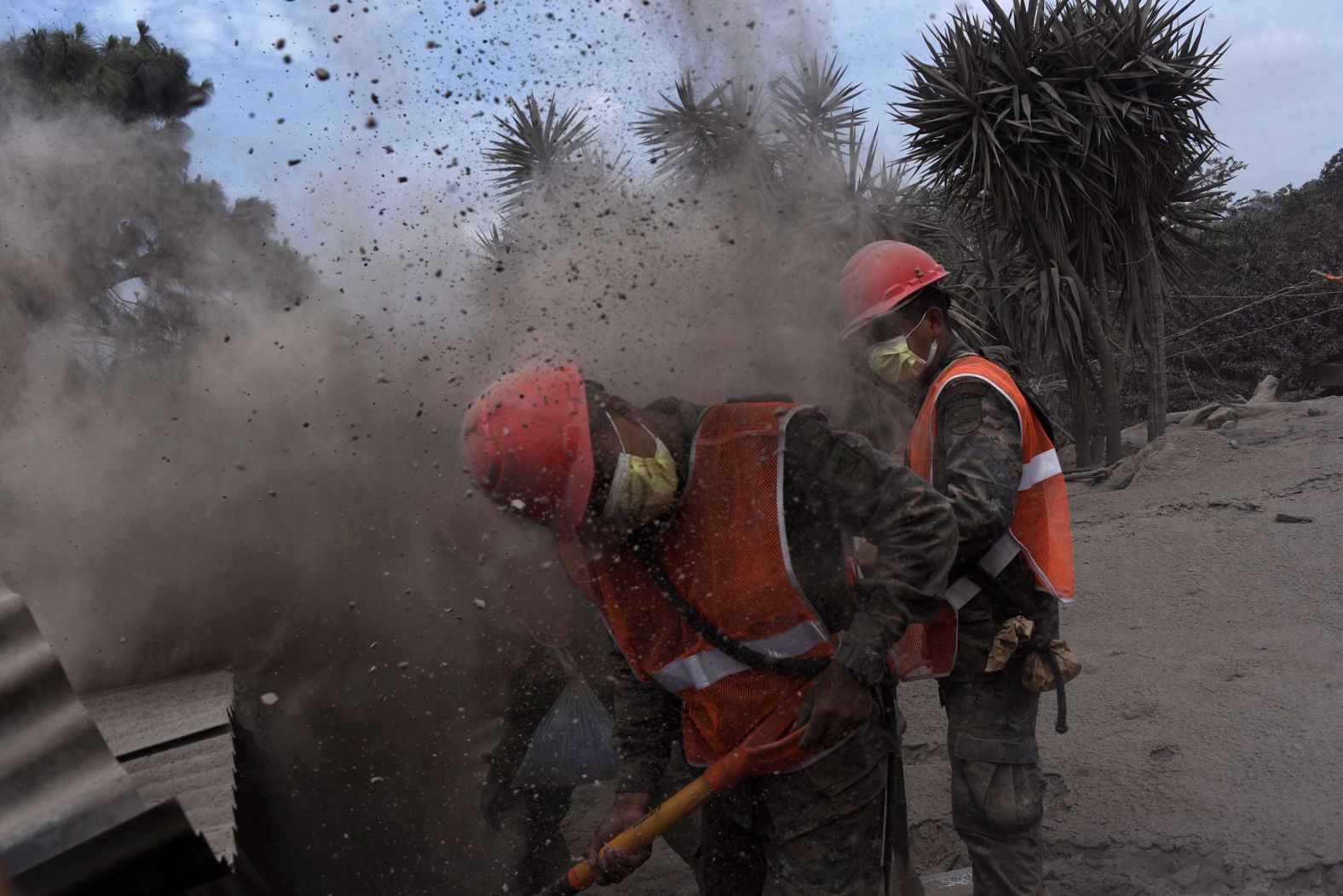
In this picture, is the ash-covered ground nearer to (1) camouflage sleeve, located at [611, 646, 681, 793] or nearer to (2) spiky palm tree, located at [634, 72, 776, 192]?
(1) camouflage sleeve, located at [611, 646, 681, 793]

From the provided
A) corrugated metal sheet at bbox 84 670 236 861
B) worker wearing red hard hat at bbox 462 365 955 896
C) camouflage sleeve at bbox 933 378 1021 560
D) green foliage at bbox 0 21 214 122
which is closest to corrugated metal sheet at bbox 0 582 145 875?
corrugated metal sheet at bbox 84 670 236 861

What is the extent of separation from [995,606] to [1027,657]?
153mm

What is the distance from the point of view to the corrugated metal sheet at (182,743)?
1.46 m

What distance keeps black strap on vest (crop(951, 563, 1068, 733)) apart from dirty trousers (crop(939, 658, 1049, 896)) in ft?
0.22

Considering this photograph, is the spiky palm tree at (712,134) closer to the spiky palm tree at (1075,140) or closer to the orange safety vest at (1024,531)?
the orange safety vest at (1024,531)

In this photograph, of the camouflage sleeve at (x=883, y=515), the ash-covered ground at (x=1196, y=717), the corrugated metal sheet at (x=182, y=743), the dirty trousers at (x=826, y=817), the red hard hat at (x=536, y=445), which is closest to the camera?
the corrugated metal sheet at (x=182, y=743)

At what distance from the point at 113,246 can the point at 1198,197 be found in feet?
38.9

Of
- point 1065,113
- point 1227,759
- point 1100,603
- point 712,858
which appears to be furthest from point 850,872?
point 1065,113

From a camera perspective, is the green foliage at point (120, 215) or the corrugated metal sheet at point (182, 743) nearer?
the corrugated metal sheet at point (182, 743)

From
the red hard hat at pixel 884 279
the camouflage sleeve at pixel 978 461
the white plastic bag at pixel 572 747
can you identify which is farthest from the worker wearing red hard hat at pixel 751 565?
the white plastic bag at pixel 572 747

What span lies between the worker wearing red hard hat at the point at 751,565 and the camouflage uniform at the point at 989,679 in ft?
1.43

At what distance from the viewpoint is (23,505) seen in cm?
284

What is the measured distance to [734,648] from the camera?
213 centimetres

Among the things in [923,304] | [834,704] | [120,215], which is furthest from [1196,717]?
[120,215]
